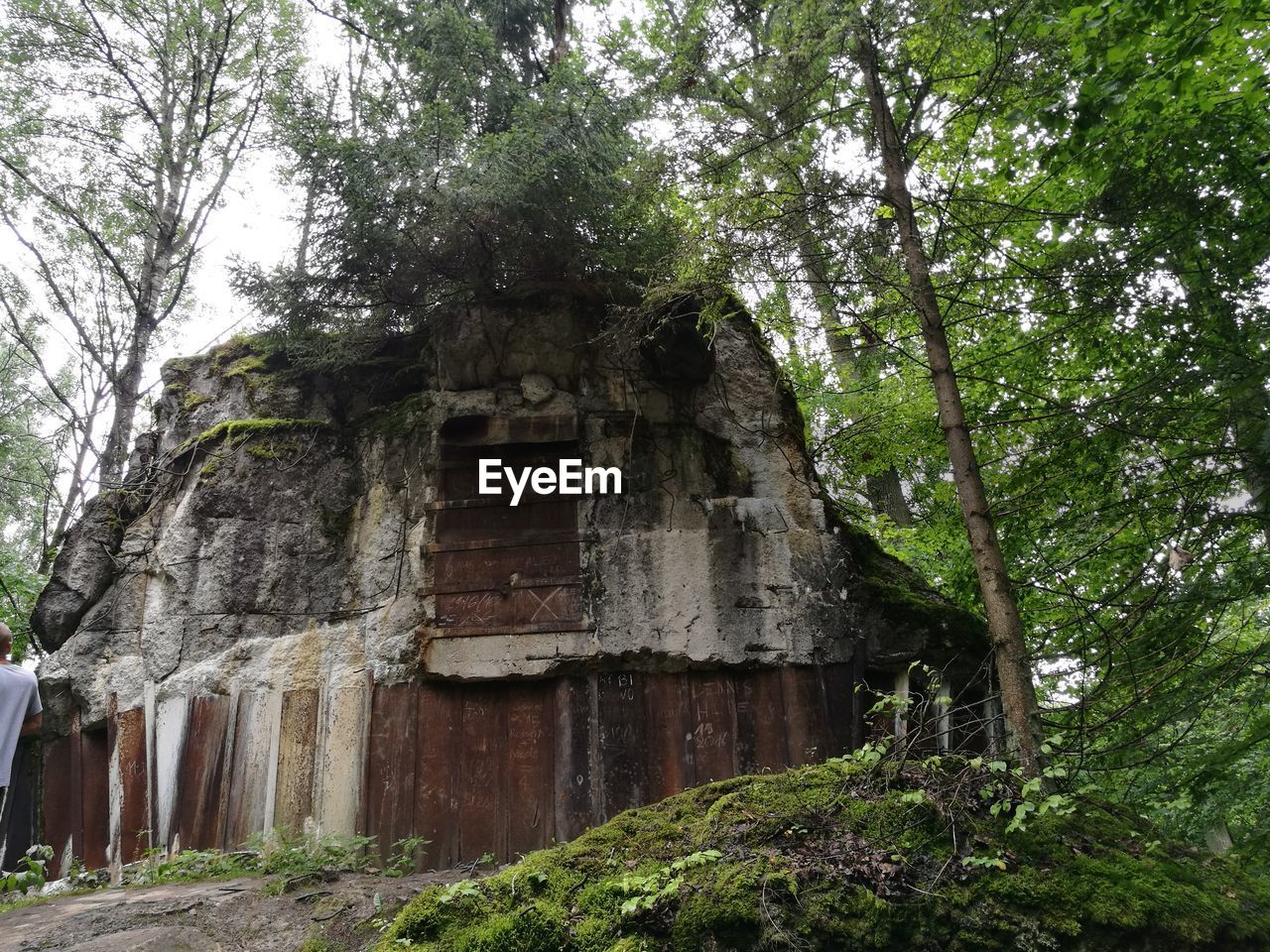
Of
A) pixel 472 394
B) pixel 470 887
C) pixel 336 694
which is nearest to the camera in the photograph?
pixel 470 887

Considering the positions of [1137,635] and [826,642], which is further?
[826,642]

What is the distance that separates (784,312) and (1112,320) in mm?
2936

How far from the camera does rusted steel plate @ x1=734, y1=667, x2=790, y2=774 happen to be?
283 inches

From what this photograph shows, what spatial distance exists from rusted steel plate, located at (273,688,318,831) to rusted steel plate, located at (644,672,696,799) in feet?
9.65

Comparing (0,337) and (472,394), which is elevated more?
(0,337)

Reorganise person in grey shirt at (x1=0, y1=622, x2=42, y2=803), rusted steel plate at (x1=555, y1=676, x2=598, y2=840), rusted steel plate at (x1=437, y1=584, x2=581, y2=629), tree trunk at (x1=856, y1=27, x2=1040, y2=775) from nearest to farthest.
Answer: tree trunk at (x1=856, y1=27, x2=1040, y2=775)
person in grey shirt at (x1=0, y1=622, x2=42, y2=803)
rusted steel plate at (x1=555, y1=676, x2=598, y2=840)
rusted steel plate at (x1=437, y1=584, x2=581, y2=629)

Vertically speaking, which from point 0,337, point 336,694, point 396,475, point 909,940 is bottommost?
point 909,940

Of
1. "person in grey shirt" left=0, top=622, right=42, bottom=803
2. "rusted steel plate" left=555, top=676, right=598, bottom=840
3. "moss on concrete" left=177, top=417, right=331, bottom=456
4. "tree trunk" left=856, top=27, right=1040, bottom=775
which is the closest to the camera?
"tree trunk" left=856, top=27, right=1040, bottom=775

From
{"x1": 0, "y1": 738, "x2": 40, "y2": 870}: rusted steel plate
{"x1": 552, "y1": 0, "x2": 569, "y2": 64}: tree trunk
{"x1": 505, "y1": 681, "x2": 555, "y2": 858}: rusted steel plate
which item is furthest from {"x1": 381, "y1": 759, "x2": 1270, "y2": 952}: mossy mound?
{"x1": 552, "y1": 0, "x2": 569, "y2": 64}: tree trunk

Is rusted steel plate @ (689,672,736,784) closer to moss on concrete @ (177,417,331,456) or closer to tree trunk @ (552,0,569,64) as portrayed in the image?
moss on concrete @ (177,417,331,456)

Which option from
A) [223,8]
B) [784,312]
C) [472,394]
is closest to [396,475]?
[472,394]

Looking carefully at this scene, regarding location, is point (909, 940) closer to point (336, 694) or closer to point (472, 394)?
point (336, 694)

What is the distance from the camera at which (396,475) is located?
28.2 ft

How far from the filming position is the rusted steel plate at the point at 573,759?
7125mm
